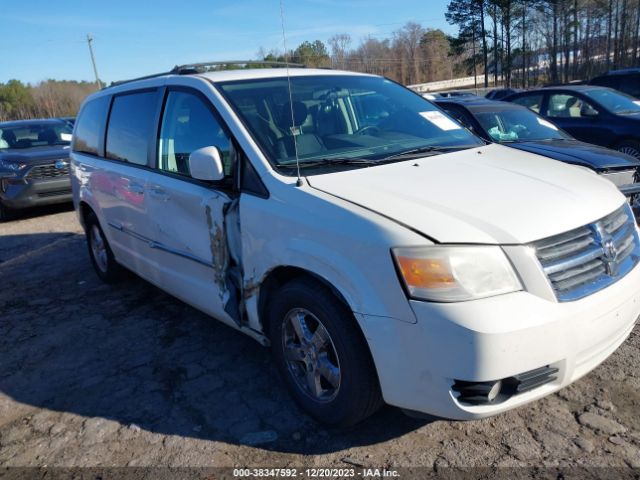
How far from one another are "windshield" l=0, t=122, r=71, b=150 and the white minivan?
7734 mm

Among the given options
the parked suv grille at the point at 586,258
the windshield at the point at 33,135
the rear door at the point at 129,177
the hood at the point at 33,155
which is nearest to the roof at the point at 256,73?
the rear door at the point at 129,177

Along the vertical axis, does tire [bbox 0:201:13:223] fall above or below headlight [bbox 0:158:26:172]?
below

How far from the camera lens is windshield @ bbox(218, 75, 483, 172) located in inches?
122

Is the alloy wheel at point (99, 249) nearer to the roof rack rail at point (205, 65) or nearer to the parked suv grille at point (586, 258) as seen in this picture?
the roof rack rail at point (205, 65)

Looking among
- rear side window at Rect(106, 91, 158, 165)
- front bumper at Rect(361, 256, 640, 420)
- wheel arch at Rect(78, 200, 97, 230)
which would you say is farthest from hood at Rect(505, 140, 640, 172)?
wheel arch at Rect(78, 200, 97, 230)

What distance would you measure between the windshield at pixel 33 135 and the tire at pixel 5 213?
1.42 m

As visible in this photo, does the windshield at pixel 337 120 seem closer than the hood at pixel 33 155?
Yes

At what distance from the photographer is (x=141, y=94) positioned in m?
4.18

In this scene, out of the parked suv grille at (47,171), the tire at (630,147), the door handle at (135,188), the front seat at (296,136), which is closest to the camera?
the front seat at (296,136)

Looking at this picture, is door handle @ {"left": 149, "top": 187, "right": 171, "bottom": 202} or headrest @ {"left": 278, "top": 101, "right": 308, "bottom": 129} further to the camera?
door handle @ {"left": 149, "top": 187, "right": 171, "bottom": 202}

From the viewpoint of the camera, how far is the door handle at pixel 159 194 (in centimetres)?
361

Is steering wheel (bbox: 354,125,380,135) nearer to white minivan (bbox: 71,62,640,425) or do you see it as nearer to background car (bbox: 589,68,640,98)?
white minivan (bbox: 71,62,640,425)

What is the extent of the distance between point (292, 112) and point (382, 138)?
65cm

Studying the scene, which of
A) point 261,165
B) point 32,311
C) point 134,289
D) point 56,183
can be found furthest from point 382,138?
point 56,183
